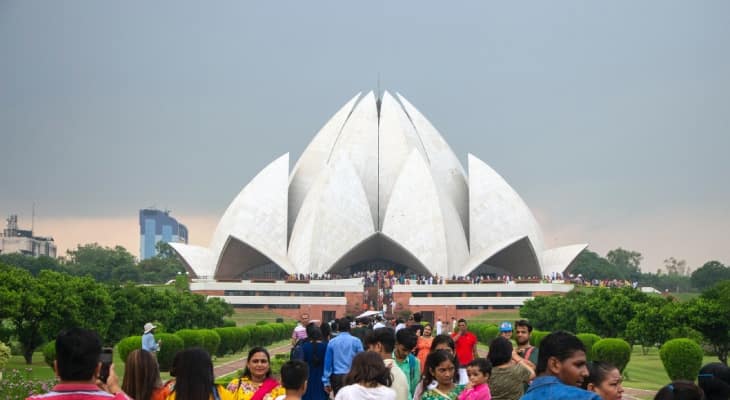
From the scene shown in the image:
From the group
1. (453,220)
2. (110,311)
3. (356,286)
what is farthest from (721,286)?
(453,220)

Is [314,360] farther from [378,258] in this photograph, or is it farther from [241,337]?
[378,258]

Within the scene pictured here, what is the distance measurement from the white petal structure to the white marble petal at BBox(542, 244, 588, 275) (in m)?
0.05

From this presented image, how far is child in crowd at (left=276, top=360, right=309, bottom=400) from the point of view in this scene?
441 cm

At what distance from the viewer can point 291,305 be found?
127 ft

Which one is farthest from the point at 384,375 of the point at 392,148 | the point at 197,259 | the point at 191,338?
the point at 392,148

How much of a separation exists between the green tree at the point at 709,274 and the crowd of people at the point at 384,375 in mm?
52711

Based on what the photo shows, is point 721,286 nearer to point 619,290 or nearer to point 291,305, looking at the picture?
point 619,290

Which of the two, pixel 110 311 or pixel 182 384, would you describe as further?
pixel 110 311

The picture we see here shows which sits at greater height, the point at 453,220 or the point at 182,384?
the point at 453,220

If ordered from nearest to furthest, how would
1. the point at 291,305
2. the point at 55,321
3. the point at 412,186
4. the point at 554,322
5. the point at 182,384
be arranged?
1. the point at 182,384
2. the point at 55,321
3. the point at 554,322
4. the point at 291,305
5. the point at 412,186

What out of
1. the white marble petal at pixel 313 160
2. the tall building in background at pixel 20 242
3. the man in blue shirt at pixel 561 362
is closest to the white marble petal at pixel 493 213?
the white marble petal at pixel 313 160

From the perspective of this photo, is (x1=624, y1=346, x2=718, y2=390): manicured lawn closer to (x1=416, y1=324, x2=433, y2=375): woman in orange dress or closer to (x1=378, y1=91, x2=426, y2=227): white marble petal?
(x1=416, y1=324, x2=433, y2=375): woman in orange dress

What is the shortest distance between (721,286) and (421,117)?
30.8 meters

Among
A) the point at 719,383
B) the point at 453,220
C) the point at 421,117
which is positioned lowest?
the point at 719,383
